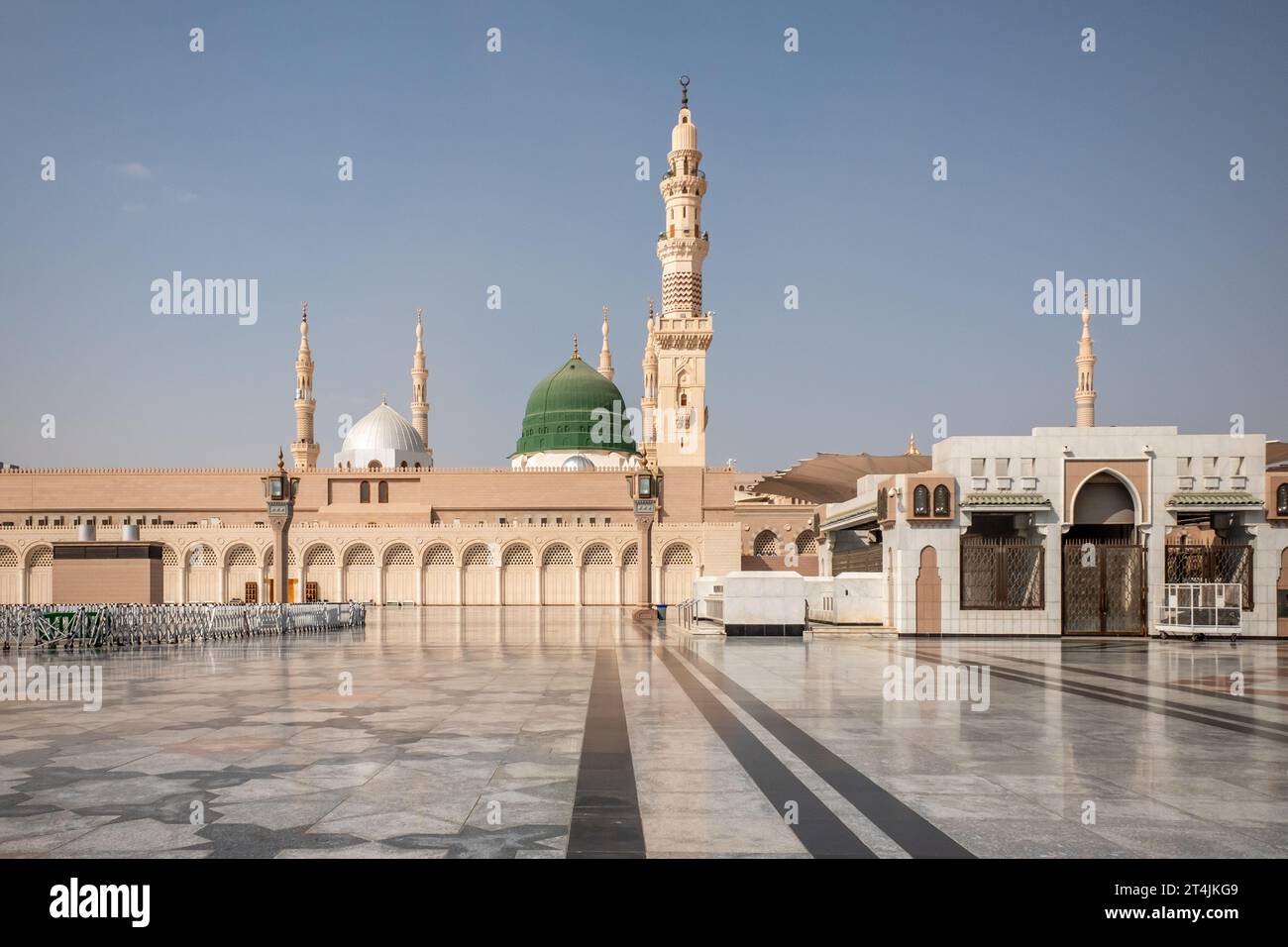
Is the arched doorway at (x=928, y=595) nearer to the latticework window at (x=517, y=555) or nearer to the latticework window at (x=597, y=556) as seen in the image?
the latticework window at (x=597, y=556)

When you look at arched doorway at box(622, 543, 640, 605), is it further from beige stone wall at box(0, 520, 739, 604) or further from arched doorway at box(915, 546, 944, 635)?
arched doorway at box(915, 546, 944, 635)

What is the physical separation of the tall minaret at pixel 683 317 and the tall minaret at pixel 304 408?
1997 cm

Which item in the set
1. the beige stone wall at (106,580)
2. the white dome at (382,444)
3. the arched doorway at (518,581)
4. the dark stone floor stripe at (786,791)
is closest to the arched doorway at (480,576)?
the arched doorway at (518,581)

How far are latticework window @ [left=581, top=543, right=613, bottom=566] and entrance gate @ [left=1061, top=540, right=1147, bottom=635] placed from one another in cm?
2968

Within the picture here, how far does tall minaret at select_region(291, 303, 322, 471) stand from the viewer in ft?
195

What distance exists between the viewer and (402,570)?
50.3 metres

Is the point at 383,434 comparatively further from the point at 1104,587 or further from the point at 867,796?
the point at 867,796

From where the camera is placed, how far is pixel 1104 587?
22.5m

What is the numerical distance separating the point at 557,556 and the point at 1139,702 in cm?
4105

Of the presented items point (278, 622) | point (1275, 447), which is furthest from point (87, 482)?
point (1275, 447)

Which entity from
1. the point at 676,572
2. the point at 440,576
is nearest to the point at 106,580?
the point at 440,576

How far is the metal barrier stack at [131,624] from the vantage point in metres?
18.3
